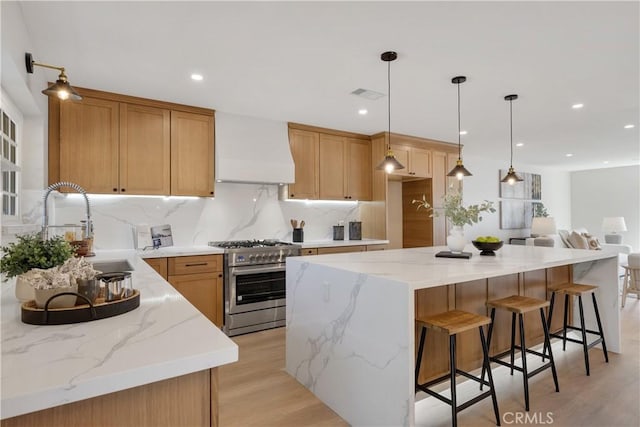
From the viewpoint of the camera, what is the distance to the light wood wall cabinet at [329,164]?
183 inches

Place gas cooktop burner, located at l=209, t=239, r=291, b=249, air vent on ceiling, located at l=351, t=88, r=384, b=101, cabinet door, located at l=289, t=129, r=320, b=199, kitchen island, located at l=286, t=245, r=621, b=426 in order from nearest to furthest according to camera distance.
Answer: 1. kitchen island, located at l=286, t=245, r=621, b=426
2. air vent on ceiling, located at l=351, t=88, r=384, b=101
3. gas cooktop burner, located at l=209, t=239, r=291, b=249
4. cabinet door, located at l=289, t=129, r=320, b=199

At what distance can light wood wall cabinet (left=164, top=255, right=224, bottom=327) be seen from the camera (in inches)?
138

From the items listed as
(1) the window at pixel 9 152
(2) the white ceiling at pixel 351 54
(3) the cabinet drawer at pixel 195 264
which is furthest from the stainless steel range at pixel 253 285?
(1) the window at pixel 9 152

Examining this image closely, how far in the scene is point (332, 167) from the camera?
4.93 meters

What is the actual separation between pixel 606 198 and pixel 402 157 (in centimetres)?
700

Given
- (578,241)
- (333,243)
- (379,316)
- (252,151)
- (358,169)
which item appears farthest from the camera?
(578,241)

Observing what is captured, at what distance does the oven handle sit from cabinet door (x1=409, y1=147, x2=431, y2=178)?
2.61 meters

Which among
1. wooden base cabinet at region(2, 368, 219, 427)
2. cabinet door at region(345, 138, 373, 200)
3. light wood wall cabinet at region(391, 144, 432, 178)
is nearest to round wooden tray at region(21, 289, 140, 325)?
wooden base cabinet at region(2, 368, 219, 427)

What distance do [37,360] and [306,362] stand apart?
6.54 feet

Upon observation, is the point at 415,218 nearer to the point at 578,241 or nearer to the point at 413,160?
the point at 413,160

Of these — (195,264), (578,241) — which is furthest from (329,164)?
(578,241)

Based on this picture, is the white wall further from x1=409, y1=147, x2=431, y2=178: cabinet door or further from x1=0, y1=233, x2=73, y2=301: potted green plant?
x1=0, y1=233, x2=73, y2=301: potted green plant

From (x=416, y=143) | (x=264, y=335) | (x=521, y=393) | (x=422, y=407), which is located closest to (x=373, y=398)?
(x=422, y=407)

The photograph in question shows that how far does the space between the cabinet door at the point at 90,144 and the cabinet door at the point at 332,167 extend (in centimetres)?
245
